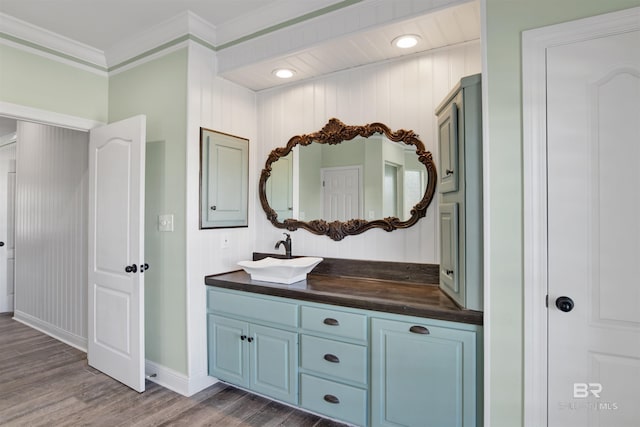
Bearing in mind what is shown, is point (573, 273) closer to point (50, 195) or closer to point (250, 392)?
point (250, 392)

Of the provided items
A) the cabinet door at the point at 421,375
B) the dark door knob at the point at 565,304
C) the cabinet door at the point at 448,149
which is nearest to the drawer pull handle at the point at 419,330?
the cabinet door at the point at 421,375

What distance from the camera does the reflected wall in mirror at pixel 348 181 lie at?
240 cm

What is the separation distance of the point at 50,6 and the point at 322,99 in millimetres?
1893

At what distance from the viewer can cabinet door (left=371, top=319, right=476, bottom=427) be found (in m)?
1.71

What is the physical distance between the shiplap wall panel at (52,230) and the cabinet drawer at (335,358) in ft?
8.22

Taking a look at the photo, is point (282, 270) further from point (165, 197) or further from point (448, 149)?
point (448, 149)

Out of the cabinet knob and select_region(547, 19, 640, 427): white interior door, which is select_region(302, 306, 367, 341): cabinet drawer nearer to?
the cabinet knob

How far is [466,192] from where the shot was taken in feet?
5.66

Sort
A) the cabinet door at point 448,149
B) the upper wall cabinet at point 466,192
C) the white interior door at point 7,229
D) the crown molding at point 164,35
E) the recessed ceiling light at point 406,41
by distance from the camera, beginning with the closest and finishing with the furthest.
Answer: the upper wall cabinet at point 466,192
the cabinet door at point 448,149
the recessed ceiling light at point 406,41
the crown molding at point 164,35
the white interior door at point 7,229

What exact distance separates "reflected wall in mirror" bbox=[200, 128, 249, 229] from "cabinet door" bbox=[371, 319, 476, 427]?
146 cm

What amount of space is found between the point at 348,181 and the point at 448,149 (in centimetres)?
87

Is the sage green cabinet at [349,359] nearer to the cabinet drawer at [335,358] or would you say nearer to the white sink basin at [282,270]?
the cabinet drawer at [335,358]

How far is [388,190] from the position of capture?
2469mm

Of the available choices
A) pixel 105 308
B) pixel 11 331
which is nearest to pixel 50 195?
pixel 11 331
